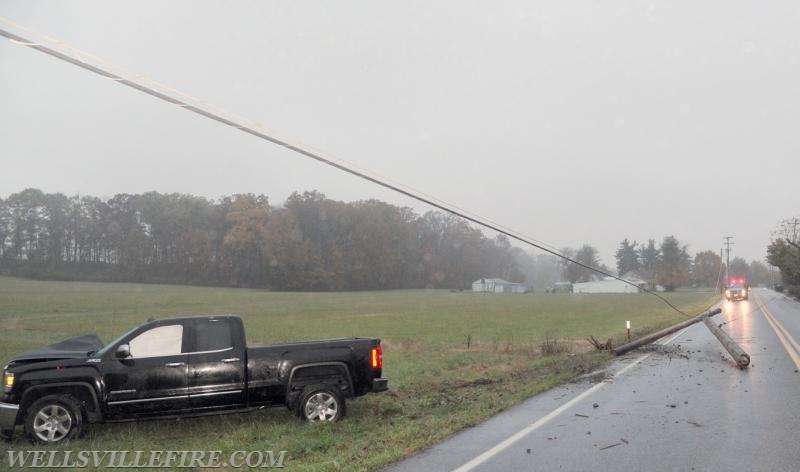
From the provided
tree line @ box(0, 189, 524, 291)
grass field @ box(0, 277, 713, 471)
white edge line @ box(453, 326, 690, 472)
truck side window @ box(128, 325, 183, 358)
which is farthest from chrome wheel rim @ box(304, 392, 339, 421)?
tree line @ box(0, 189, 524, 291)

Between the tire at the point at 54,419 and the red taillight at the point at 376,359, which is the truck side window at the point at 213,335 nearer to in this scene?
the tire at the point at 54,419

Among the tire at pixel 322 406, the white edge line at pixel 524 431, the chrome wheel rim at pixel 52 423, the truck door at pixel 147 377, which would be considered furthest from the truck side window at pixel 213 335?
the white edge line at pixel 524 431

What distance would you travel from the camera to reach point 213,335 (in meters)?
8.93

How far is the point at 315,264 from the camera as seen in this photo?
114 meters

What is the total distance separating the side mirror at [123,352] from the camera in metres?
8.30

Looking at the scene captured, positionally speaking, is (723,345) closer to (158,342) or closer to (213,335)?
(213,335)

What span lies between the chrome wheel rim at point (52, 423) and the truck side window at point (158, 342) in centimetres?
112

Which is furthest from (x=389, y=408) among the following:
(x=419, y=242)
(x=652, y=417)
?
(x=419, y=242)

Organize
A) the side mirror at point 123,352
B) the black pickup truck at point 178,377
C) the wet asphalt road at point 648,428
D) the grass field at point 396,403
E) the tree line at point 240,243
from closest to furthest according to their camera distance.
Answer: the wet asphalt road at point 648,428
the grass field at point 396,403
the black pickup truck at point 178,377
the side mirror at point 123,352
the tree line at point 240,243

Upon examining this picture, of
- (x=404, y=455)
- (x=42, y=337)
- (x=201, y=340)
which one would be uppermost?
(x=201, y=340)

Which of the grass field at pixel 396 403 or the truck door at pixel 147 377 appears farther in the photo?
the truck door at pixel 147 377

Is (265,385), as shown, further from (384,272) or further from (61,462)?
(384,272)

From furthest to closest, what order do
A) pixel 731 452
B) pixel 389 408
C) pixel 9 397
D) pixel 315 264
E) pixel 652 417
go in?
pixel 315 264
pixel 389 408
pixel 652 417
pixel 9 397
pixel 731 452

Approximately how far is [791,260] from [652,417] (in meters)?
61.2
